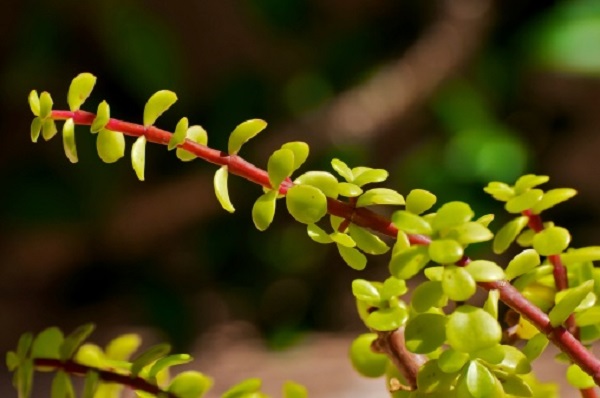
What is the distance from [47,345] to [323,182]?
16 centimetres

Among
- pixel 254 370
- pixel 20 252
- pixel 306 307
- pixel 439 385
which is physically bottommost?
pixel 439 385

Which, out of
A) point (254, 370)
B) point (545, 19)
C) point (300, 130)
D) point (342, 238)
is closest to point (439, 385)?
point (342, 238)

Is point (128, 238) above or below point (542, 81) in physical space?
below

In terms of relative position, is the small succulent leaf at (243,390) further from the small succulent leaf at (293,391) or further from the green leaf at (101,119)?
the green leaf at (101,119)

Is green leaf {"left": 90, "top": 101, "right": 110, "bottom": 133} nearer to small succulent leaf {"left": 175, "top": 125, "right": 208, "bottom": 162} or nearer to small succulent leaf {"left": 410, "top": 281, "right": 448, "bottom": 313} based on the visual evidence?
small succulent leaf {"left": 175, "top": 125, "right": 208, "bottom": 162}

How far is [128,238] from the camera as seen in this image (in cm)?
194

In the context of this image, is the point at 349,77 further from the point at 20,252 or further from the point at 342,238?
the point at 342,238

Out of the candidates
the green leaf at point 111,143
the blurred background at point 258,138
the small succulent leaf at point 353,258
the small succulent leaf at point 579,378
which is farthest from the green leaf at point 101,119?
the blurred background at point 258,138

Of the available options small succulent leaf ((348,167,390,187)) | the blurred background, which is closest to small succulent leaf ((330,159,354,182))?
small succulent leaf ((348,167,390,187))

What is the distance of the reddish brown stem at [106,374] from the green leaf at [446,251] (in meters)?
0.15

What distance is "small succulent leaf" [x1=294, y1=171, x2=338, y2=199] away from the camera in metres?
0.37

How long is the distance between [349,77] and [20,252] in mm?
812

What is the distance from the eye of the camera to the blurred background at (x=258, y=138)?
183 centimetres

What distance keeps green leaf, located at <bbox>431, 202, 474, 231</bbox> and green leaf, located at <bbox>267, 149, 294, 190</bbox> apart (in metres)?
0.07
